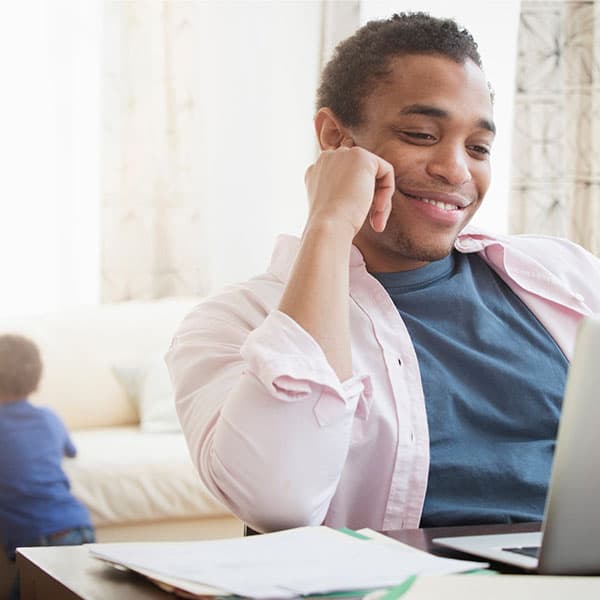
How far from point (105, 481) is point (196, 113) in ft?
5.40

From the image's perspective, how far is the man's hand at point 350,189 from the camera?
56.0 inches

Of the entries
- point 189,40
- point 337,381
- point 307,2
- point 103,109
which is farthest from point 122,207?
point 337,381

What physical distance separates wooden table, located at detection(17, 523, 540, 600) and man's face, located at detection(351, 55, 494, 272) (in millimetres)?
530

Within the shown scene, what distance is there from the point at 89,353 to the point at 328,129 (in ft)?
7.71

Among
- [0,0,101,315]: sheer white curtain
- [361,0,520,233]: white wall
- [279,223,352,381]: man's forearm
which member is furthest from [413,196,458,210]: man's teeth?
[0,0,101,315]: sheer white curtain

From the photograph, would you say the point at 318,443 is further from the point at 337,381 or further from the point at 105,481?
the point at 105,481

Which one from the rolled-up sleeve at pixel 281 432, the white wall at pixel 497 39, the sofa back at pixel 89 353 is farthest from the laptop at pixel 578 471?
the white wall at pixel 497 39

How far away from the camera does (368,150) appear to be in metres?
1.62

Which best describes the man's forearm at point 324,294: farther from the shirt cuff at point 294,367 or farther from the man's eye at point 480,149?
the man's eye at point 480,149

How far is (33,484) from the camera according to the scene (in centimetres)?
328

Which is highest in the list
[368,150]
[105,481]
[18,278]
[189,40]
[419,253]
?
[189,40]

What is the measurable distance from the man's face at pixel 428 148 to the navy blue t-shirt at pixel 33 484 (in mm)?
1873

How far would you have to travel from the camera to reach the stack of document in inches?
34.4

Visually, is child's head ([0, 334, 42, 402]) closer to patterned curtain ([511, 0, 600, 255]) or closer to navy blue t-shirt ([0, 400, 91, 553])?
navy blue t-shirt ([0, 400, 91, 553])
